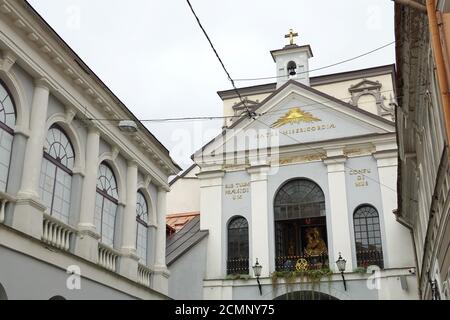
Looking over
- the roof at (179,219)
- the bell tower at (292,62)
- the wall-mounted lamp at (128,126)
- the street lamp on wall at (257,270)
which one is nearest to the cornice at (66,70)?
the wall-mounted lamp at (128,126)

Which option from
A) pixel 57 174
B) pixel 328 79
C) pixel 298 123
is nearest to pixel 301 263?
pixel 298 123

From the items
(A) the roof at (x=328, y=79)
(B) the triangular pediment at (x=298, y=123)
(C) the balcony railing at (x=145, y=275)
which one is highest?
(A) the roof at (x=328, y=79)

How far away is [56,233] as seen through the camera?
13.3 metres

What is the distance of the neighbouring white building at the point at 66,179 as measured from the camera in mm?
11969

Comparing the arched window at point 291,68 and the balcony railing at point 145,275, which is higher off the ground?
the arched window at point 291,68

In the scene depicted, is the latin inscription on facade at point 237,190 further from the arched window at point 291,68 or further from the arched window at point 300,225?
the arched window at point 291,68

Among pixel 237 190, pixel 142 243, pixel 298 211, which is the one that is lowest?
pixel 142 243

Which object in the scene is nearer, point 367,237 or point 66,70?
point 66,70

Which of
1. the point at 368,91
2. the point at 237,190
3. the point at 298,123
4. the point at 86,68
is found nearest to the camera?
the point at 86,68

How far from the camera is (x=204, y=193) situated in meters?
27.2

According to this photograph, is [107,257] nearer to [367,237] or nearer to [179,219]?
[367,237]

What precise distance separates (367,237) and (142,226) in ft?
33.0

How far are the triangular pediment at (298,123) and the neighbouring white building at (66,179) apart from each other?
9201mm

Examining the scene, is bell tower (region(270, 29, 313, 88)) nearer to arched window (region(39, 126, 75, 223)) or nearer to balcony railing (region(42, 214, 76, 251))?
arched window (region(39, 126, 75, 223))
